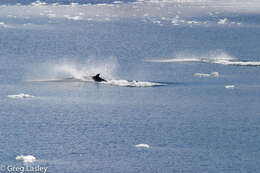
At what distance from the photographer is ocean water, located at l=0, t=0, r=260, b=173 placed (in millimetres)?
52500

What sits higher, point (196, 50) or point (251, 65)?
point (196, 50)

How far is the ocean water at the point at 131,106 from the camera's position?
172ft

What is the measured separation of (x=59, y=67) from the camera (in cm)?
9712

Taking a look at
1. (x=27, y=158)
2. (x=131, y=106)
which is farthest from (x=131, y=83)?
(x=27, y=158)

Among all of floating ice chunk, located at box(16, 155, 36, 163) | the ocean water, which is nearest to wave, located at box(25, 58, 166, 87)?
the ocean water

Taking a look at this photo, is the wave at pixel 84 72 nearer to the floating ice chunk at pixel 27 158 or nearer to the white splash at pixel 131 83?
the white splash at pixel 131 83

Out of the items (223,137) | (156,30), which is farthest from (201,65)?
(156,30)

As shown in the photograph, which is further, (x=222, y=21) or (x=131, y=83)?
(x=222, y=21)

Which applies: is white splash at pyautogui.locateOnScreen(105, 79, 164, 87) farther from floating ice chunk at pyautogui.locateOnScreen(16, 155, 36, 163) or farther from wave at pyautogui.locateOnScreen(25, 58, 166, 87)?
floating ice chunk at pyautogui.locateOnScreen(16, 155, 36, 163)

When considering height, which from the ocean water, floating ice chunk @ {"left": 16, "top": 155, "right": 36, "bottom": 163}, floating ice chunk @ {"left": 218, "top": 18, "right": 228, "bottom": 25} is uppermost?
floating ice chunk @ {"left": 218, "top": 18, "right": 228, "bottom": 25}

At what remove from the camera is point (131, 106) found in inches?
2781

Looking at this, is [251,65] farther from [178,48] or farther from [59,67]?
[178,48]

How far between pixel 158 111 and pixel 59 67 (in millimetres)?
30016

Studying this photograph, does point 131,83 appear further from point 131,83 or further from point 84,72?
point 84,72
